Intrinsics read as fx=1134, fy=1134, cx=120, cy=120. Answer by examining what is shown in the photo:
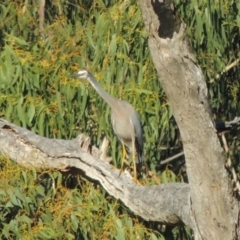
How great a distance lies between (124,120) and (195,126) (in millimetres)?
1989

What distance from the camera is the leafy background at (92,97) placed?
566 cm

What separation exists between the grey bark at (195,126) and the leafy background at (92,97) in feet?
3.69

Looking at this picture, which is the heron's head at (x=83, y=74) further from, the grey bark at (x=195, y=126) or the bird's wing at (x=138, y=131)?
the grey bark at (x=195, y=126)

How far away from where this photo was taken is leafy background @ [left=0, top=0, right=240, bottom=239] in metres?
5.66

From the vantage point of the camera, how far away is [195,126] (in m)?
4.23

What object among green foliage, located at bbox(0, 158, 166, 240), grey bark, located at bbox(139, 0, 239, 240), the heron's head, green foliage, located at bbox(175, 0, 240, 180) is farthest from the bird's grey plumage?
grey bark, located at bbox(139, 0, 239, 240)

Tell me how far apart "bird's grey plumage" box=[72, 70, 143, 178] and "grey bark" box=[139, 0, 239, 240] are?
1658 millimetres

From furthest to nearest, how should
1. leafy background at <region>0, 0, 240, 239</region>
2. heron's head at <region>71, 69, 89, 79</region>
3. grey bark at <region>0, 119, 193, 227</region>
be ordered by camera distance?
heron's head at <region>71, 69, 89, 79</region>, leafy background at <region>0, 0, 240, 239</region>, grey bark at <region>0, 119, 193, 227</region>

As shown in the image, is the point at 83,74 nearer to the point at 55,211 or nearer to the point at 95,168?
the point at 55,211

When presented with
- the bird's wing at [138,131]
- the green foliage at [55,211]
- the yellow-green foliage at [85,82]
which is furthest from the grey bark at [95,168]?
the bird's wing at [138,131]

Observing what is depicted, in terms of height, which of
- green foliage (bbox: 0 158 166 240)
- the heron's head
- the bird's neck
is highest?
the heron's head

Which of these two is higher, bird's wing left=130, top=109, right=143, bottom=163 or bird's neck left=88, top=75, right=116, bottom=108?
bird's neck left=88, top=75, right=116, bottom=108

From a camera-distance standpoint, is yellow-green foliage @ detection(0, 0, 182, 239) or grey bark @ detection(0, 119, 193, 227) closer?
grey bark @ detection(0, 119, 193, 227)

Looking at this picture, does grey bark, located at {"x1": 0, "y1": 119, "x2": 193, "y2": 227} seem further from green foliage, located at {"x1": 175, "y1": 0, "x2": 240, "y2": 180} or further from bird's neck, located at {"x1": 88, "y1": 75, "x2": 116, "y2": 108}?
green foliage, located at {"x1": 175, "y1": 0, "x2": 240, "y2": 180}
